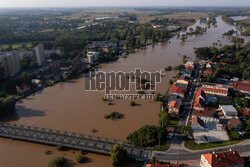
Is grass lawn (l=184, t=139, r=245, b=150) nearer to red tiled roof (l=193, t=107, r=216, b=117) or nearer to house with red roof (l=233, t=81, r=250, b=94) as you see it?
red tiled roof (l=193, t=107, r=216, b=117)

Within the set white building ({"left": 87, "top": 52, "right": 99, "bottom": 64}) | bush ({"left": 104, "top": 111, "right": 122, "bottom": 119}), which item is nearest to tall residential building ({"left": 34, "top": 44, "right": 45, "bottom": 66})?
white building ({"left": 87, "top": 52, "right": 99, "bottom": 64})

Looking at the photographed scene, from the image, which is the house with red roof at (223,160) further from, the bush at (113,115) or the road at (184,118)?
the bush at (113,115)

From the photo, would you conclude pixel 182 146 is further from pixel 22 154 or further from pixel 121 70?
pixel 121 70

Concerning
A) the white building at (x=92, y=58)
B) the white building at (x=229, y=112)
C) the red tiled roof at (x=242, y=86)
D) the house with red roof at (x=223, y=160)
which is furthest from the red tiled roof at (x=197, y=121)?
the white building at (x=92, y=58)

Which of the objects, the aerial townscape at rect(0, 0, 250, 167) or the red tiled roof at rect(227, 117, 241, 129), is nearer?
the aerial townscape at rect(0, 0, 250, 167)

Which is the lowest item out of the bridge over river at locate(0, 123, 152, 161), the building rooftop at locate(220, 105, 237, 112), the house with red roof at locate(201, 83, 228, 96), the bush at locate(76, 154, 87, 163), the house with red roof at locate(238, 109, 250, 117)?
the bush at locate(76, 154, 87, 163)

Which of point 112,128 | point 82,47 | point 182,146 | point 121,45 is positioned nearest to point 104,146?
point 112,128

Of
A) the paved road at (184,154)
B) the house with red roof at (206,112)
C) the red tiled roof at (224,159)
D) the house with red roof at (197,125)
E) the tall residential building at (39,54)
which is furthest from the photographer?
the tall residential building at (39,54)
